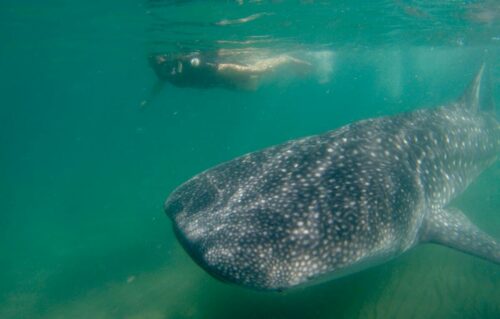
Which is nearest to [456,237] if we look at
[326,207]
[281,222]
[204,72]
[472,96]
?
[326,207]

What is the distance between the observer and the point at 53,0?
1709 centimetres

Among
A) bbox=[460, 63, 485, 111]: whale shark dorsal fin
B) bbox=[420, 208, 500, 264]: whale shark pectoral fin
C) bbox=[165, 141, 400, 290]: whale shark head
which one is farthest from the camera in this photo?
bbox=[460, 63, 485, 111]: whale shark dorsal fin

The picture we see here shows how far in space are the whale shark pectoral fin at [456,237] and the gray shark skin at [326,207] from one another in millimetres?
22

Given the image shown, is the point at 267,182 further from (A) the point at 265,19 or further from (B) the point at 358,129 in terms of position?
(A) the point at 265,19

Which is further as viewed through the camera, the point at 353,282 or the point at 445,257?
the point at 445,257

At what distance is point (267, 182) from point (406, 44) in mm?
37392

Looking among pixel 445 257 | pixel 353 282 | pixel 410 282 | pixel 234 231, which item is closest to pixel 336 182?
pixel 234 231

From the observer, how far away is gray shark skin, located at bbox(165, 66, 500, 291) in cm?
399

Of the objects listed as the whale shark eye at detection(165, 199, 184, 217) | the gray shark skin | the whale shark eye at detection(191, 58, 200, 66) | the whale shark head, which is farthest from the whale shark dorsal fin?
A: the whale shark eye at detection(191, 58, 200, 66)

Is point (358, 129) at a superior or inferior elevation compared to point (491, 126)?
superior

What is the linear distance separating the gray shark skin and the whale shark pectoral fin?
0.07 ft

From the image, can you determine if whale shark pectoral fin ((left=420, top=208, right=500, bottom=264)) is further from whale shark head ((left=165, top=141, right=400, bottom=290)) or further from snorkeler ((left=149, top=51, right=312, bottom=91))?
snorkeler ((left=149, top=51, right=312, bottom=91))

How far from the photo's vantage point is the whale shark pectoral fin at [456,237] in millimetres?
5973

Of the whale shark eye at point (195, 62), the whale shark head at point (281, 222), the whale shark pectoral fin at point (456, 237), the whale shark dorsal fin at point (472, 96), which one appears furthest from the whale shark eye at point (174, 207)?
the whale shark eye at point (195, 62)
